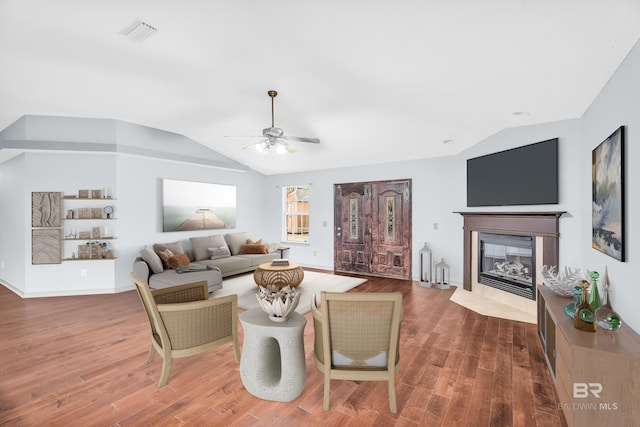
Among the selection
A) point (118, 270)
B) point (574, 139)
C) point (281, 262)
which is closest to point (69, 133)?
point (118, 270)

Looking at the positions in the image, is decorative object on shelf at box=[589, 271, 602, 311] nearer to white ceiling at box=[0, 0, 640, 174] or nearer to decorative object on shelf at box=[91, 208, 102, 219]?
white ceiling at box=[0, 0, 640, 174]

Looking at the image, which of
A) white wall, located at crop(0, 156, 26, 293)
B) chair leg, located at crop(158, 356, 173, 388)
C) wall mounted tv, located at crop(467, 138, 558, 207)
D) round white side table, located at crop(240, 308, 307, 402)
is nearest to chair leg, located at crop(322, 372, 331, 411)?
round white side table, located at crop(240, 308, 307, 402)

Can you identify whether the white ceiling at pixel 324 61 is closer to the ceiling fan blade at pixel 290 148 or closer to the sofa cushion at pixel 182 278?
the ceiling fan blade at pixel 290 148

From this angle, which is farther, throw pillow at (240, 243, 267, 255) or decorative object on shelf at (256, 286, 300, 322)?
throw pillow at (240, 243, 267, 255)

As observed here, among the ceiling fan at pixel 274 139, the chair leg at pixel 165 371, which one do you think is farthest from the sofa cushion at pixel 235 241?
the chair leg at pixel 165 371

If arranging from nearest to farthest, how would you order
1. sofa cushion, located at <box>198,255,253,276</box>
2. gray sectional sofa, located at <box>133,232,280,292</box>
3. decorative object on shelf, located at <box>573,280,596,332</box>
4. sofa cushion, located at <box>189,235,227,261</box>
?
decorative object on shelf, located at <box>573,280,596,332</box>, gray sectional sofa, located at <box>133,232,280,292</box>, sofa cushion, located at <box>198,255,253,276</box>, sofa cushion, located at <box>189,235,227,261</box>

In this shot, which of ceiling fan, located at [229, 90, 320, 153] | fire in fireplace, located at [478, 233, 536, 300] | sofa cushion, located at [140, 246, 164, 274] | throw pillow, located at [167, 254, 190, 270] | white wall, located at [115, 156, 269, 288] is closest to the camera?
ceiling fan, located at [229, 90, 320, 153]

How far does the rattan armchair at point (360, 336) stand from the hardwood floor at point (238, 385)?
0.90 feet

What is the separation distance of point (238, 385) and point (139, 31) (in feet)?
9.85

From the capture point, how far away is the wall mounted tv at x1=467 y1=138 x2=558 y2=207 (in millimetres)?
3881

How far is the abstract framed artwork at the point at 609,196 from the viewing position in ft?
7.19

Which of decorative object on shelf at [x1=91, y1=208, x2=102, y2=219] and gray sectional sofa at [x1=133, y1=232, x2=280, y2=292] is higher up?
decorative object on shelf at [x1=91, y1=208, x2=102, y2=219]

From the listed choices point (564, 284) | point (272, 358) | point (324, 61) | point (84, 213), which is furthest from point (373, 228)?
point (84, 213)

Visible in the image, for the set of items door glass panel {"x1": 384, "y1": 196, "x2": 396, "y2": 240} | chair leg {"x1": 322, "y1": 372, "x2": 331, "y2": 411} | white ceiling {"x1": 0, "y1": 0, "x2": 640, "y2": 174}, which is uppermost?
white ceiling {"x1": 0, "y1": 0, "x2": 640, "y2": 174}
